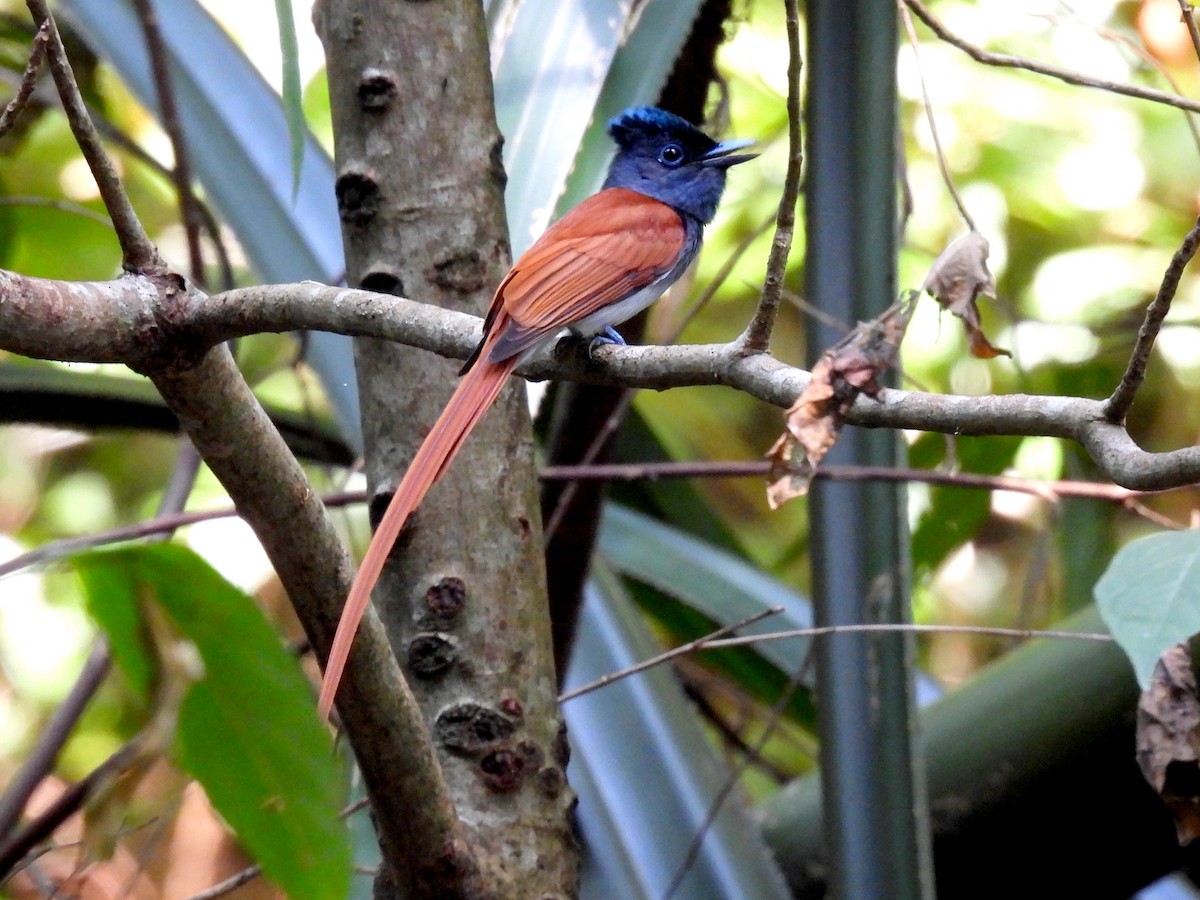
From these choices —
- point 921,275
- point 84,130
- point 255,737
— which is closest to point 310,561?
point 255,737

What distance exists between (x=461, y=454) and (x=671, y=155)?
4.13 feet

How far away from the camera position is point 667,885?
186 cm

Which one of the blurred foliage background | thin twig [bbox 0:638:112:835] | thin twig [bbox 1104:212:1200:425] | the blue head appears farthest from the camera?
the blurred foliage background

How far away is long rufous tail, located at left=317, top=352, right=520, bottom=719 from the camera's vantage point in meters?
1.05

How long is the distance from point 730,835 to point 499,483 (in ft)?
2.28

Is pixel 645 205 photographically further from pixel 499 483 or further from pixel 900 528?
pixel 499 483

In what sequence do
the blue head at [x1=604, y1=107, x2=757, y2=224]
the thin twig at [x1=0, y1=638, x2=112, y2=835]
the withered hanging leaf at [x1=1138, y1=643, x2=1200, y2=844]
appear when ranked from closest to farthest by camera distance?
the withered hanging leaf at [x1=1138, y1=643, x2=1200, y2=844] → the thin twig at [x1=0, y1=638, x2=112, y2=835] → the blue head at [x1=604, y1=107, x2=757, y2=224]

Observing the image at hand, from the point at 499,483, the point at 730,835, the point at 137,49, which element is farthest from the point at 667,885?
the point at 137,49

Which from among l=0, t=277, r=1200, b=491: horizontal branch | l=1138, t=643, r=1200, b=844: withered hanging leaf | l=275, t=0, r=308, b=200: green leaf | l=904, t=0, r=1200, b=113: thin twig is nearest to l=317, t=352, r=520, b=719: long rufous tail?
l=0, t=277, r=1200, b=491: horizontal branch

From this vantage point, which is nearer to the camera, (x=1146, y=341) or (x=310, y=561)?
(x=1146, y=341)

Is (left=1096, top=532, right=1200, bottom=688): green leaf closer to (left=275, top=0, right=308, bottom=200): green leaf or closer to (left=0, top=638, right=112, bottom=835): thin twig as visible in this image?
(left=275, top=0, right=308, bottom=200): green leaf

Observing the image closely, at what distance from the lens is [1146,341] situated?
86 centimetres

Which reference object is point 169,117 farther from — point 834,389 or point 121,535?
point 834,389

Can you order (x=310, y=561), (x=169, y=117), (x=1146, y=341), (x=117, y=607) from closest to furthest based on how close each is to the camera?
(x=1146, y=341) → (x=117, y=607) → (x=310, y=561) → (x=169, y=117)
